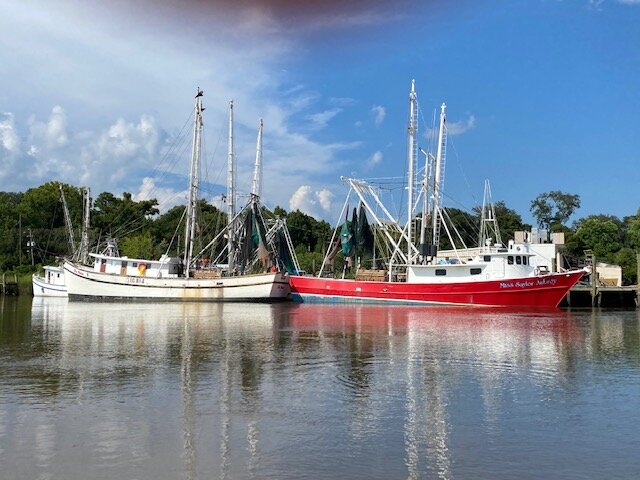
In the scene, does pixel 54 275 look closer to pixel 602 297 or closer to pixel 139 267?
pixel 139 267

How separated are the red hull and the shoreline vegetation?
2855 centimetres

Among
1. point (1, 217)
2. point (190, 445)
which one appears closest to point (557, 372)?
point (190, 445)

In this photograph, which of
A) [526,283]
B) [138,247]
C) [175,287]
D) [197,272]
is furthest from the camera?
[138,247]

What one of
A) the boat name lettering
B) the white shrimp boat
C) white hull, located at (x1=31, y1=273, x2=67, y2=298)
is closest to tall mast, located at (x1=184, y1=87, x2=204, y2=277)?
the white shrimp boat

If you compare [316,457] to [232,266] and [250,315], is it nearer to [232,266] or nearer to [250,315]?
[250,315]

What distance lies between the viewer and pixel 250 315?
38.6 m

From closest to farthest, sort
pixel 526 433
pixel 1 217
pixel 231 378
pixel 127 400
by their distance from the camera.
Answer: pixel 526 433 → pixel 127 400 → pixel 231 378 → pixel 1 217

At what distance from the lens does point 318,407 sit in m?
12.9

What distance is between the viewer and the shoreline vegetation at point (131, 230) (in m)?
82.7

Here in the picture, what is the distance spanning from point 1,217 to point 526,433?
9844 cm

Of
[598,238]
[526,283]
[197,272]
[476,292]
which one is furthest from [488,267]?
[598,238]

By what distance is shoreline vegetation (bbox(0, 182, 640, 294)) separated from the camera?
271 feet

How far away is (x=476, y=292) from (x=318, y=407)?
35.5 metres

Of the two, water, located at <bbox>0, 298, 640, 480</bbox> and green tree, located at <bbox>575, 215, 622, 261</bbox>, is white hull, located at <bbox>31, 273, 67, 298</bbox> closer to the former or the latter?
water, located at <bbox>0, 298, 640, 480</bbox>
